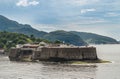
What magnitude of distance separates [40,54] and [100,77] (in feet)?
193

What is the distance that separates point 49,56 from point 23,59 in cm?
1893

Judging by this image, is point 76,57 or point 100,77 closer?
point 100,77

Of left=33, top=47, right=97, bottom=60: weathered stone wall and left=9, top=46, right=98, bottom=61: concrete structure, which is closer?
left=33, top=47, right=97, bottom=60: weathered stone wall

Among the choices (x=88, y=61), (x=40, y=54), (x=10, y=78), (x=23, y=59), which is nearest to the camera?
(x=10, y=78)

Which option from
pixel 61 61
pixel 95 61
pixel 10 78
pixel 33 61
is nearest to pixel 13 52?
pixel 33 61

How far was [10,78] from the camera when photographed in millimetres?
89812

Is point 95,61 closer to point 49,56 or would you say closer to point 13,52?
point 49,56

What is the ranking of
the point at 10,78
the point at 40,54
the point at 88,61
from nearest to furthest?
1. the point at 10,78
2. the point at 88,61
3. the point at 40,54

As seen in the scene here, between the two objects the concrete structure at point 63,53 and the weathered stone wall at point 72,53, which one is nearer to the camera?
the weathered stone wall at point 72,53

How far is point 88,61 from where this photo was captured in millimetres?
137750

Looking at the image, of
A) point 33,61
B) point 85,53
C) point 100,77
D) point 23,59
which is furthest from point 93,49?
point 100,77

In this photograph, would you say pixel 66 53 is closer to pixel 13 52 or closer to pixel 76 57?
pixel 76 57

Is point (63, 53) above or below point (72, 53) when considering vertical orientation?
above

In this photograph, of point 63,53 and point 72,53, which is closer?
point 72,53
